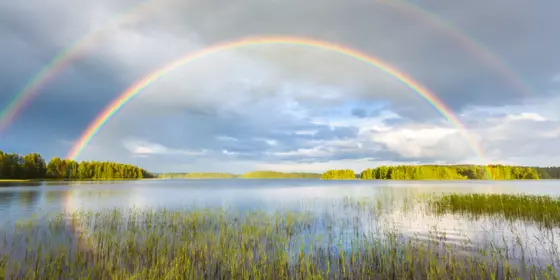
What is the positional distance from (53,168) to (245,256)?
534ft

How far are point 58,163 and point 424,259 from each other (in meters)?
168

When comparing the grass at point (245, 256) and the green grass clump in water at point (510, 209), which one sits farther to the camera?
the green grass clump in water at point (510, 209)

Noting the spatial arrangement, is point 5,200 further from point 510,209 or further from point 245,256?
point 510,209

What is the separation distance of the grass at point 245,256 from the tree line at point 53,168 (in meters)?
129

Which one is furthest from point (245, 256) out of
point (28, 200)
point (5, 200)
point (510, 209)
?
point (5, 200)

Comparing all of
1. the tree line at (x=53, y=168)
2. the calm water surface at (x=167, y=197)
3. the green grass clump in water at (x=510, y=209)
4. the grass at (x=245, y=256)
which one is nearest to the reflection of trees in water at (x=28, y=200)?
the calm water surface at (x=167, y=197)

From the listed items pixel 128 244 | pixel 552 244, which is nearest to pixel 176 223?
pixel 128 244

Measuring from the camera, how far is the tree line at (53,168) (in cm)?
11556

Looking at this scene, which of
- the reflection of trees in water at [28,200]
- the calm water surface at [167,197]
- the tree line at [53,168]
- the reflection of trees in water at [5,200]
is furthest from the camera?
the tree line at [53,168]

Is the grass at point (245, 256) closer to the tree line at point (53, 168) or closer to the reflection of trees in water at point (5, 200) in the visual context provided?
the reflection of trees in water at point (5, 200)

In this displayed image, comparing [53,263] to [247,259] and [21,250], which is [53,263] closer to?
[21,250]

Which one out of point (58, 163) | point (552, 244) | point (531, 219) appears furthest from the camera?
point (58, 163)

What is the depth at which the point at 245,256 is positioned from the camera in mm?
12867

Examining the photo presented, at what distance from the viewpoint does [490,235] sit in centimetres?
1830
